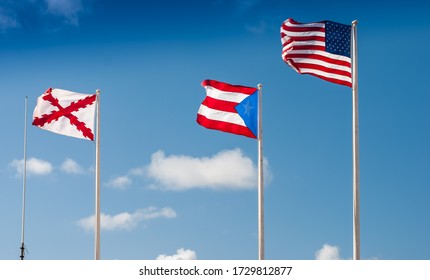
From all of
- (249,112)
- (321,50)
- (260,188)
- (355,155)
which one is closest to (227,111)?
(249,112)

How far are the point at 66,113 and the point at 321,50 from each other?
11311 mm

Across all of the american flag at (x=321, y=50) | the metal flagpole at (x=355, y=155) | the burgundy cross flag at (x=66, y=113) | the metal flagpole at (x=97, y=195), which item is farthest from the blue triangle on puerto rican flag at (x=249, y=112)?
the burgundy cross flag at (x=66, y=113)

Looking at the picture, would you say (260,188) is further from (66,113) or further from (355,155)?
(66,113)

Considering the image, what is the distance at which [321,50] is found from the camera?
89.7 ft

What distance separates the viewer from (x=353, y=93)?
89.7 ft

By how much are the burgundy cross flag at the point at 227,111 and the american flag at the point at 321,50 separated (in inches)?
129

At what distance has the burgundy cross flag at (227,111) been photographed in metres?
30.0

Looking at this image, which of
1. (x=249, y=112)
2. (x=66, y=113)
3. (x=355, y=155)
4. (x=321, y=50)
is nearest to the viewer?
(x=355, y=155)

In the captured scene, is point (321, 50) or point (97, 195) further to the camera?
point (97, 195)
